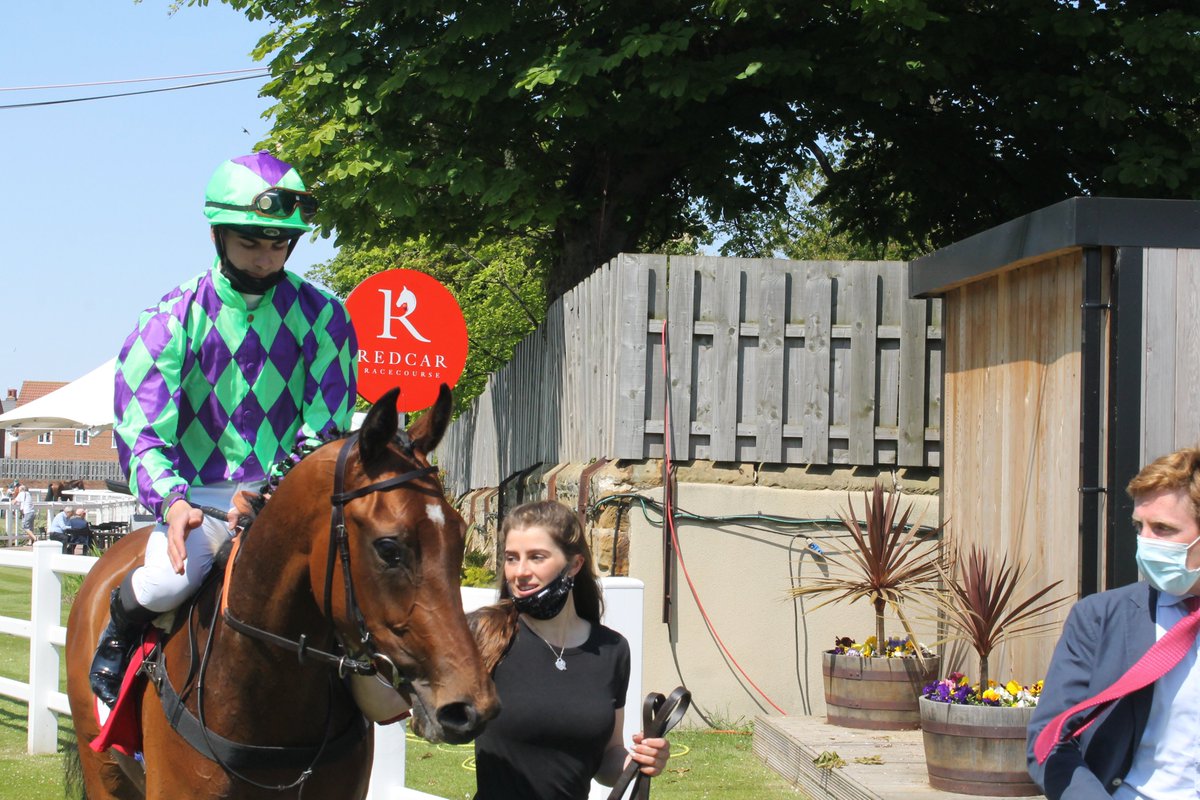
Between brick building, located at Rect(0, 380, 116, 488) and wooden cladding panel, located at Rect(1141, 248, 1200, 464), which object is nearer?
wooden cladding panel, located at Rect(1141, 248, 1200, 464)

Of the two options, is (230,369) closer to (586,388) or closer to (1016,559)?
(1016,559)

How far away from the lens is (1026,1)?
1227cm

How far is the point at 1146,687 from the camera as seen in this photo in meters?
3.10

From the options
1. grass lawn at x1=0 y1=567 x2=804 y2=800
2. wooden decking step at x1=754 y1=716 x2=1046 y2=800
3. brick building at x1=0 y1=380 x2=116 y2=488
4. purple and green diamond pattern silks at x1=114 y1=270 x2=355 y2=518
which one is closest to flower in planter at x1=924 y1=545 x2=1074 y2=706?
wooden decking step at x1=754 y1=716 x2=1046 y2=800

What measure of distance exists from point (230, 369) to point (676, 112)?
401 inches

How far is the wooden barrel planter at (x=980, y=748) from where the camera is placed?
6094mm

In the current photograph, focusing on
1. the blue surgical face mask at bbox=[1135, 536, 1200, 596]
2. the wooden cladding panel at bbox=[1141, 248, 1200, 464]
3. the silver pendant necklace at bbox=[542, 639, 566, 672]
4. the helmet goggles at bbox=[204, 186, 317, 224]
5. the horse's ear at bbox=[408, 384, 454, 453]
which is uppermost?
the helmet goggles at bbox=[204, 186, 317, 224]

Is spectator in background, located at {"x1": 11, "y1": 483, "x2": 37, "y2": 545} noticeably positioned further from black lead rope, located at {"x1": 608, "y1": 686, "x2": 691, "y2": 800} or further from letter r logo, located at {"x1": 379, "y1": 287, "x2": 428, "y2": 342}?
black lead rope, located at {"x1": 608, "y1": 686, "x2": 691, "y2": 800}

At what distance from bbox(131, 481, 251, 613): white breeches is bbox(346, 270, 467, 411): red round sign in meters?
4.65

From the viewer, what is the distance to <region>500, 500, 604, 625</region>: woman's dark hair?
11.8 feet

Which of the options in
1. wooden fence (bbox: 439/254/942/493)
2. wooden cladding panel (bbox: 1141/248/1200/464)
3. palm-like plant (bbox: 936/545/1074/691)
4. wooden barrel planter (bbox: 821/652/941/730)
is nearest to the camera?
wooden cladding panel (bbox: 1141/248/1200/464)

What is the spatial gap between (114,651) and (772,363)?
18.9ft

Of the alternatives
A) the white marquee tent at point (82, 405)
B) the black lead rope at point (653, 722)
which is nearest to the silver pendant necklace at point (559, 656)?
the black lead rope at point (653, 722)

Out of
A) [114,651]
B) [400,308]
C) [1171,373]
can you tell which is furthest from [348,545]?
[400,308]
